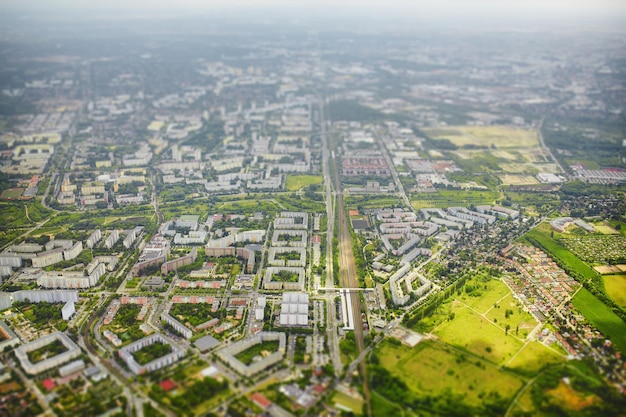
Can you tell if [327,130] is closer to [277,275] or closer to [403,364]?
[277,275]

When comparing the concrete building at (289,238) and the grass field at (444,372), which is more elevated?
the grass field at (444,372)

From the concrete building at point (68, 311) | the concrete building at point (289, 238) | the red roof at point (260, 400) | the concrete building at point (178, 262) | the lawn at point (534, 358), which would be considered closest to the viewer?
the red roof at point (260, 400)

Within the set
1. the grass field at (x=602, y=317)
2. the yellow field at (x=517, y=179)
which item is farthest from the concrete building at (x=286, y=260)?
the yellow field at (x=517, y=179)

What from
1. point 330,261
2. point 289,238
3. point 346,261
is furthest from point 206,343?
point 289,238

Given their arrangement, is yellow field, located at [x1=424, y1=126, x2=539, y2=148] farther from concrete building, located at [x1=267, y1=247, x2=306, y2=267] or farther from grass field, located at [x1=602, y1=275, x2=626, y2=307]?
concrete building, located at [x1=267, y1=247, x2=306, y2=267]

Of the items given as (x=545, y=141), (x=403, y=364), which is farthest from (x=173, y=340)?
(x=545, y=141)

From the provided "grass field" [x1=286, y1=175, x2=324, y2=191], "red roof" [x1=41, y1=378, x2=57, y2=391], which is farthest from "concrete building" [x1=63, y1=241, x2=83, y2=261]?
"grass field" [x1=286, y1=175, x2=324, y2=191]

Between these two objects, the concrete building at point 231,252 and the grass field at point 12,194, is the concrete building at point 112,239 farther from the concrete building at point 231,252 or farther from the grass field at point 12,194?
the grass field at point 12,194
